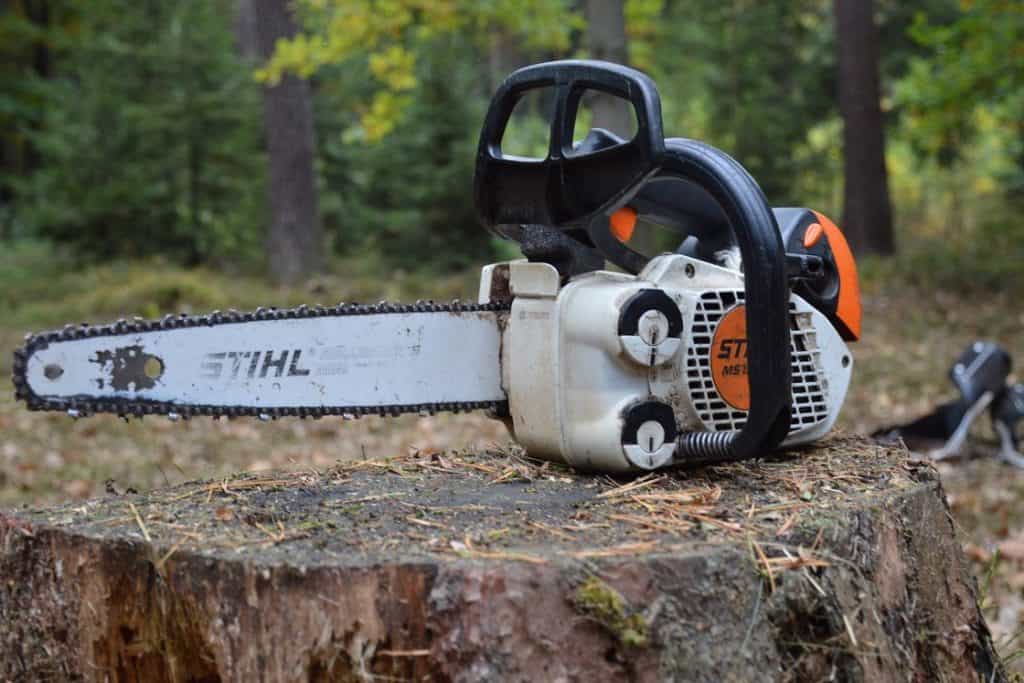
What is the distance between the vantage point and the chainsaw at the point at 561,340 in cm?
197

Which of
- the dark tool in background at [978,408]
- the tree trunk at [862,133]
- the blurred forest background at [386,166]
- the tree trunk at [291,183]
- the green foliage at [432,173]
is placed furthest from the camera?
the tree trunk at [291,183]

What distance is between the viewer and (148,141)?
1090 cm

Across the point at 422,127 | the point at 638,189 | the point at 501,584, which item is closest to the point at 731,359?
the point at 638,189

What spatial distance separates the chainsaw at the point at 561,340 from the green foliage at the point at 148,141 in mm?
9317

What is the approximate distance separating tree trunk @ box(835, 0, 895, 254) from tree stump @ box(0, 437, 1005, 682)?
8.93m

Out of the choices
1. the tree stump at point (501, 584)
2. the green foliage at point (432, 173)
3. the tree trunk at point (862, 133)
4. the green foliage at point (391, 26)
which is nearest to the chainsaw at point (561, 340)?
the tree stump at point (501, 584)

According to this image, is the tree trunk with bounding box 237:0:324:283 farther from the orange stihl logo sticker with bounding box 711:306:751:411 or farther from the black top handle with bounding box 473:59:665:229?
the orange stihl logo sticker with bounding box 711:306:751:411

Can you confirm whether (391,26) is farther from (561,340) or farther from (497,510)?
(497,510)

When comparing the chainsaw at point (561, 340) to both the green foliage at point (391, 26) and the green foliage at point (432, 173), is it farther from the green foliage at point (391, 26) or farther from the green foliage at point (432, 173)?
the green foliage at point (432, 173)

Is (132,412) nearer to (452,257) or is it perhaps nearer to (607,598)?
(607,598)

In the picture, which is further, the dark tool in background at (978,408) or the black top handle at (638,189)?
the dark tool in background at (978,408)

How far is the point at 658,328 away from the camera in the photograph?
6.72 ft

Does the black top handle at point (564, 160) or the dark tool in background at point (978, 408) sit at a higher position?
the black top handle at point (564, 160)

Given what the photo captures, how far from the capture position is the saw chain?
6.52ft
